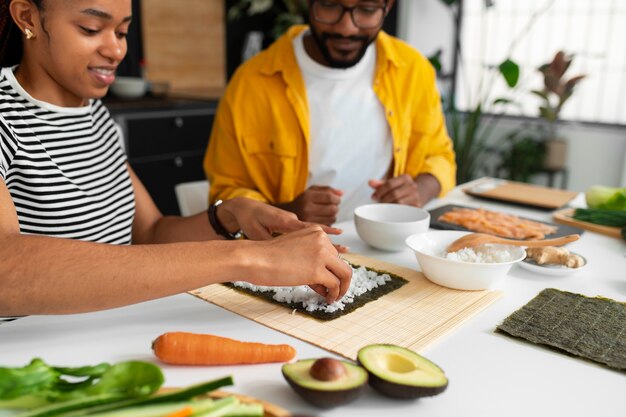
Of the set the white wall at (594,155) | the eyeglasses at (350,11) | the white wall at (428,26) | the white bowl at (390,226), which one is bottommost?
the white wall at (594,155)

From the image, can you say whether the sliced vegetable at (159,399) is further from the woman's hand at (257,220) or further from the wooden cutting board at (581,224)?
the wooden cutting board at (581,224)

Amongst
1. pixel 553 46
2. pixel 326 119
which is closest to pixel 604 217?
pixel 326 119

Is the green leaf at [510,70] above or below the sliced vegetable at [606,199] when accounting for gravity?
above

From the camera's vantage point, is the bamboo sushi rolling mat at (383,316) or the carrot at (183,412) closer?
the carrot at (183,412)

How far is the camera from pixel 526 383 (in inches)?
31.9

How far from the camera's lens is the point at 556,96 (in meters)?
4.09

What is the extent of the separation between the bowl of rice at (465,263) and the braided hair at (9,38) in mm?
940

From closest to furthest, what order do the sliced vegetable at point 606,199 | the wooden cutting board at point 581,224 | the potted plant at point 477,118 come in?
the wooden cutting board at point 581,224
the sliced vegetable at point 606,199
the potted plant at point 477,118

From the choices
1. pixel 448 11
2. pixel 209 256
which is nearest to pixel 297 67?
pixel 209 256

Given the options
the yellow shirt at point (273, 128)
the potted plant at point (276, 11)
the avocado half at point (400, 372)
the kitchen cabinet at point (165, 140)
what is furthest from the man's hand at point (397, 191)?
the potted plant at point (276, 11)

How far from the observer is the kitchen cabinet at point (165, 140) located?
3.39 metres

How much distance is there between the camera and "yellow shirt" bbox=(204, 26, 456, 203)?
1.94 meters

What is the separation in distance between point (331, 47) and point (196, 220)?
2.54ft

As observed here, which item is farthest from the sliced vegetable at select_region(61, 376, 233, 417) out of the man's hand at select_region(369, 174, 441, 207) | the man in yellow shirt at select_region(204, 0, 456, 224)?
the man in yellow shirt at select_region(204, 0, 456, 224)
